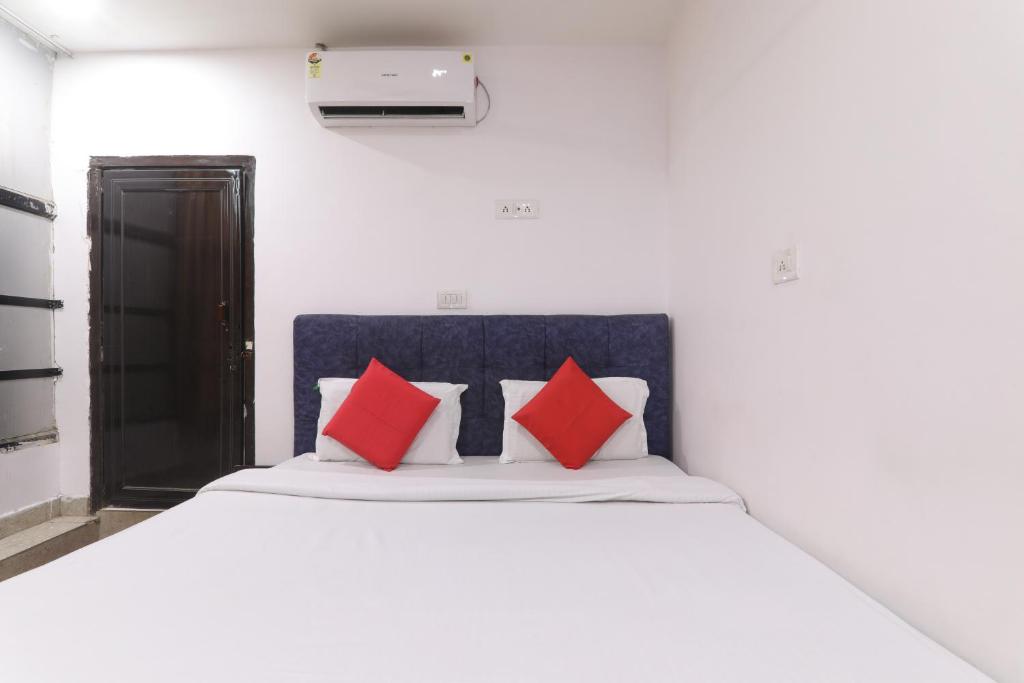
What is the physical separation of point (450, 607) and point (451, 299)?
182 cm

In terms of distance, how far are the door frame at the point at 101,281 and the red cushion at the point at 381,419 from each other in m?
0.74

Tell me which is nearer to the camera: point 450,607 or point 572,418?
point 450,607

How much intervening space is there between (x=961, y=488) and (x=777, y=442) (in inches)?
25.9

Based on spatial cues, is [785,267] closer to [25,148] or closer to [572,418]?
[572,418]

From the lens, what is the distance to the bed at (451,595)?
863 mm

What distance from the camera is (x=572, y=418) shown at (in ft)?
7.43

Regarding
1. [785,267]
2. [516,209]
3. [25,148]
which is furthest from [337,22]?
[785,267]

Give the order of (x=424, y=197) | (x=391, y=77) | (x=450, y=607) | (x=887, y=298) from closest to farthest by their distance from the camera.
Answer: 1. (x=450, y=607)
2. (x=887, y=298)
3. (x=391, y=77)
4. (x=424, y=197)

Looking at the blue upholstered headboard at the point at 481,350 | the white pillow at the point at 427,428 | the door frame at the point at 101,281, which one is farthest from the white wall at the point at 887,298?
the door frame at the point at 101,281

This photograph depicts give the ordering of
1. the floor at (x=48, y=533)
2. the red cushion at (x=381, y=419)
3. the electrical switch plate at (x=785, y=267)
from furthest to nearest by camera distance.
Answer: the floor at (x=48, y=533)
the red cushion at (x=381, y=419)
the electrical switch plate at (x=785, y=267)

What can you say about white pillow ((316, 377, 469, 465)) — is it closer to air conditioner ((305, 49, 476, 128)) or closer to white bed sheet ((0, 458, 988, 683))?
white bed sheet ((0, 458, 988, 683))

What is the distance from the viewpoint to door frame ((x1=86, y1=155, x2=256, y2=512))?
2.72 metres

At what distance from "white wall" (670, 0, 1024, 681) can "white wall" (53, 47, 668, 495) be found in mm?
747

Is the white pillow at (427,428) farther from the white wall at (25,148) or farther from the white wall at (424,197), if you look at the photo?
the white wall at (25,148)
